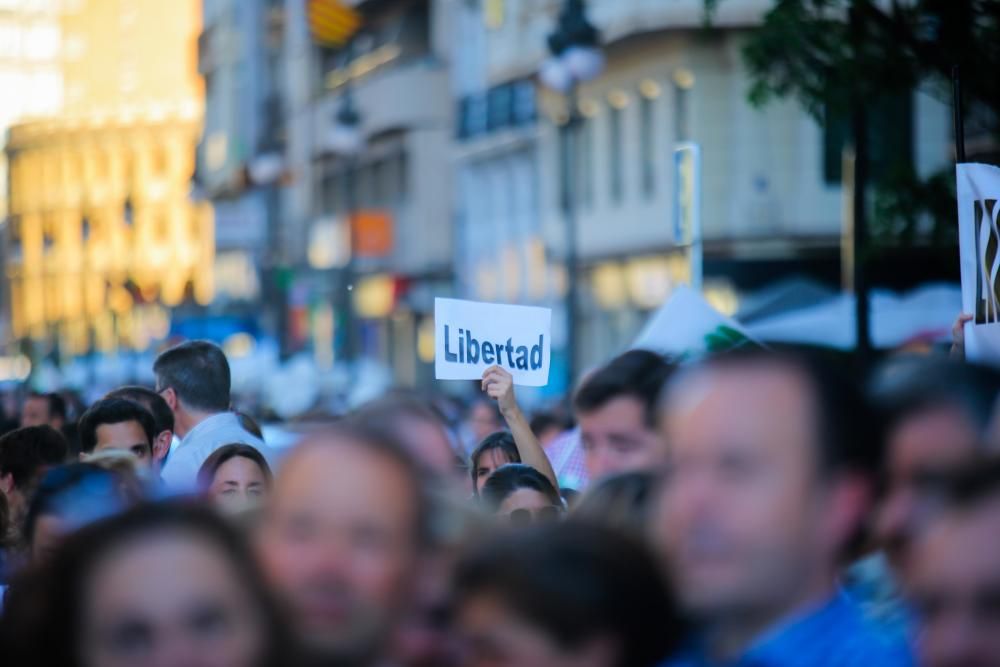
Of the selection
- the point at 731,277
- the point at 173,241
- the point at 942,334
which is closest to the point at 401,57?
the point at 731,277

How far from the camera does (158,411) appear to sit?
10.3m

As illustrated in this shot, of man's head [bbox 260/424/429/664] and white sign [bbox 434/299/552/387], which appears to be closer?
man's head [bbox 260/424/429/664]

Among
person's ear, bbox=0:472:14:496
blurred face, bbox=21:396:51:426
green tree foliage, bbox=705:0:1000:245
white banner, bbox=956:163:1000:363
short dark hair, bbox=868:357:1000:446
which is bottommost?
blurred face, bbox=21:396:51:426

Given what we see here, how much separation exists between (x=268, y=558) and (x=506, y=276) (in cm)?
4046

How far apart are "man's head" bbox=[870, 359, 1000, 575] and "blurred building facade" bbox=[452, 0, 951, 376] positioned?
2302 cm

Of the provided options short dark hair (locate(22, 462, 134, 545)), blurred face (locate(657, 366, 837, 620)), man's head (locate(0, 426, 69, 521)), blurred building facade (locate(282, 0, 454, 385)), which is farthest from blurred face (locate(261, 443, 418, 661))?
blurred building facade (locate(282, 0, 454, 385))

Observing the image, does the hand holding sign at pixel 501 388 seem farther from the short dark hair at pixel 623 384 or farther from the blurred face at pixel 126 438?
the short dark hair at pixel 623 384

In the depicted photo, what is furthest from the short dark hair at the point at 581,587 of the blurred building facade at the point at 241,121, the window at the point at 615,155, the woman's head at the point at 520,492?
the blurred building facade at the point at 241,121

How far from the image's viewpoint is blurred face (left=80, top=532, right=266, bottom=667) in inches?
122

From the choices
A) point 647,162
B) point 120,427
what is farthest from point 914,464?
point 647,162

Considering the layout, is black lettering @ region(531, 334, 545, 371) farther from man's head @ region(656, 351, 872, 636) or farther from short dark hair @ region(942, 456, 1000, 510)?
short dark hair @ region(942, 456, 1000, 510)

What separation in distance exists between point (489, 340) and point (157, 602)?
6.19m

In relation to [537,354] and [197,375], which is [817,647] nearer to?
[537,354]

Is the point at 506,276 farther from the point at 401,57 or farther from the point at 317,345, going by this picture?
the point at 317,345
